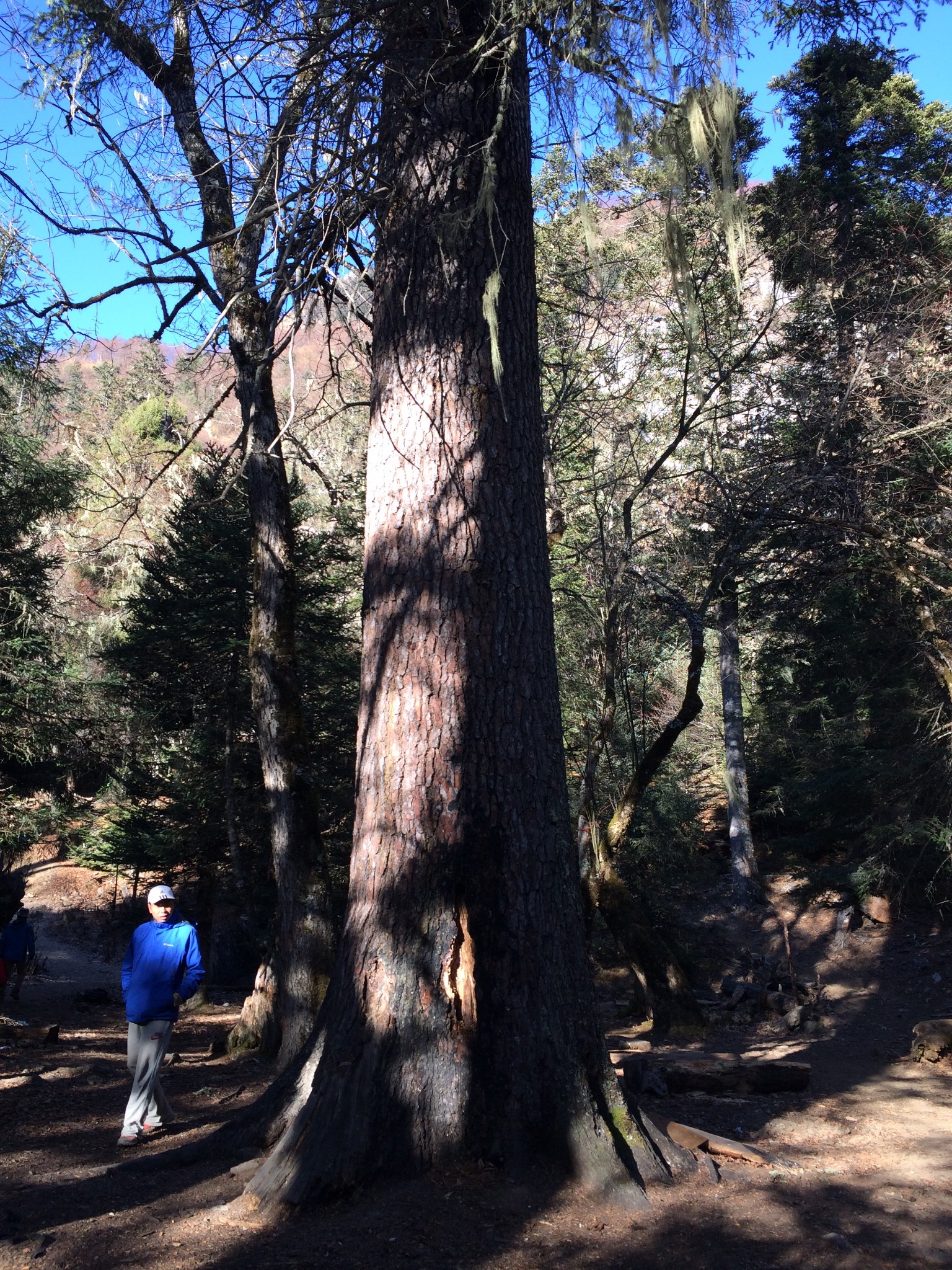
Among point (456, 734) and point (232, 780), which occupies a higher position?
point (232, 780)

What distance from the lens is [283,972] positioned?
7.72 m

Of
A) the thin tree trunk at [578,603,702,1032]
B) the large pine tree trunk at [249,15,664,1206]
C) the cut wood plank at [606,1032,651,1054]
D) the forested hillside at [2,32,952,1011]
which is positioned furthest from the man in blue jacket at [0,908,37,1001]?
the large pine tree trunk at [249,15,664,1206]

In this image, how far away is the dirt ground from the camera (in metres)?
3.38

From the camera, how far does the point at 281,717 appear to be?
8.02 m

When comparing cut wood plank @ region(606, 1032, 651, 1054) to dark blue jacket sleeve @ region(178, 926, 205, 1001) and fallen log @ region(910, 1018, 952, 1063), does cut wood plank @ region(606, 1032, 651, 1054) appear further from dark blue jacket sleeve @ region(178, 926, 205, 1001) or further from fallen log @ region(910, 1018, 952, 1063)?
dark blue jacket sleeve @ region(178, 926, 205, 1001)

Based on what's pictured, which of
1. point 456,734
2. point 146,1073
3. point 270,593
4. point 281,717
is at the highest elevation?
point 270,593

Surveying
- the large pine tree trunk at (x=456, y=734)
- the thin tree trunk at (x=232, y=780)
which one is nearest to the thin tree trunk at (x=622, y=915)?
the large pine tree trunk at (x=456, y=734)

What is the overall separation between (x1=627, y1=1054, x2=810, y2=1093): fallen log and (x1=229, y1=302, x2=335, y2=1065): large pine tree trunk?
2746 millimetres

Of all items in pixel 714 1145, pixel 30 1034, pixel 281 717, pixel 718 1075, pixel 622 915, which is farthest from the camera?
pixel 622 915

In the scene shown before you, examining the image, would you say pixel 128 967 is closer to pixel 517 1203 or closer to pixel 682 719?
pixel 517 1203

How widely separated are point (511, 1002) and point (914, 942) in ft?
49.7

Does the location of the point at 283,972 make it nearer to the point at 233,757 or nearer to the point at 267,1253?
the point at 267,1253

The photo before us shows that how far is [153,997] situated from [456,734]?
3.09 m

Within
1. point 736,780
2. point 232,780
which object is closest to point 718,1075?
point 232,780
